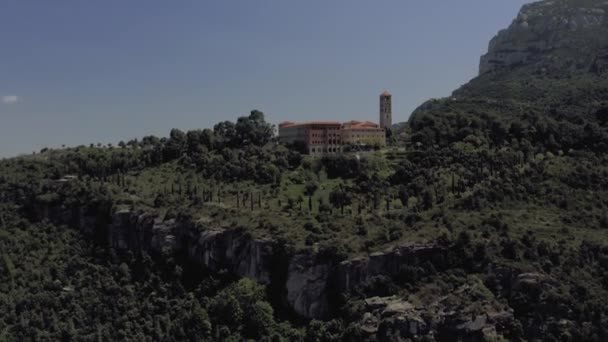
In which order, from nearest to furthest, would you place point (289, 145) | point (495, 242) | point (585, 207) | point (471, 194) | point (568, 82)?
point (495, 242), point (585, 207), point (471, 194), point (289, 145), point (568, 82)

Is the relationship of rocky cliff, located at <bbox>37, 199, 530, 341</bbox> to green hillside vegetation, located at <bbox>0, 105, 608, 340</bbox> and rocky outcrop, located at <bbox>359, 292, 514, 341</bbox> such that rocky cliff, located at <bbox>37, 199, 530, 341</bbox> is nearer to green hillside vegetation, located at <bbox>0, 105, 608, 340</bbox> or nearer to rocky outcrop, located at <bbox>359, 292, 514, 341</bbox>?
rocky outcrop, located at <bbox>359, 292, 514, 341</bbox>

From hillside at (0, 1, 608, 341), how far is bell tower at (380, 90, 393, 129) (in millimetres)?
17226

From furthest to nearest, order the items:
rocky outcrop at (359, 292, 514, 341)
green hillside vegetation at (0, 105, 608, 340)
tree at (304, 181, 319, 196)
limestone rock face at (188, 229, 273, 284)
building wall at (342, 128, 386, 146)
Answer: building wall at (342, 128, 386, 146) → tree at (304, 181, 319, 196) → limestone rock face at (188, 229, 273, 284) → green hillside vegetation at (0, 105, 608, 340) → rocky outcrop at (359, 292, 514, 341)

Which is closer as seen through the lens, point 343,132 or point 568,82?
point 343,132

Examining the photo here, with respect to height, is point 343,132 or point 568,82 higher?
point 568,82

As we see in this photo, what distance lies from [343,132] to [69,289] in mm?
62547

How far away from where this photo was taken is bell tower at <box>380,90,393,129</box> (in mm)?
148325

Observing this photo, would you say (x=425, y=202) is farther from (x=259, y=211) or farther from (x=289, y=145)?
(x=289, y=145)

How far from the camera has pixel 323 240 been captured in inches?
3273

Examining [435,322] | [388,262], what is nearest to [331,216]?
[388,262]

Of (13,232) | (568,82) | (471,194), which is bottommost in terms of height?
(13,232)

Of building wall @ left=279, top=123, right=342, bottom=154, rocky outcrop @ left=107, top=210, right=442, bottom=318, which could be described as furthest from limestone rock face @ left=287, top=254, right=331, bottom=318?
building wall @ left=279, top=123, right=342, bottom=154

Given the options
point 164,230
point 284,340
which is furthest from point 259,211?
point 284,340

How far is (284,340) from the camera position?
76500mm
